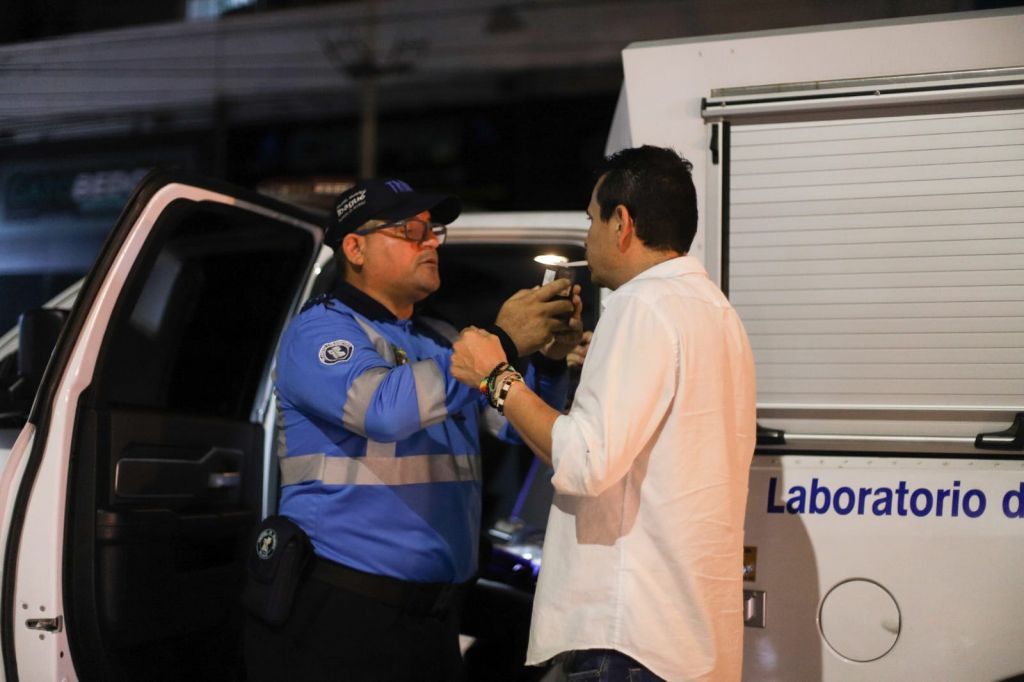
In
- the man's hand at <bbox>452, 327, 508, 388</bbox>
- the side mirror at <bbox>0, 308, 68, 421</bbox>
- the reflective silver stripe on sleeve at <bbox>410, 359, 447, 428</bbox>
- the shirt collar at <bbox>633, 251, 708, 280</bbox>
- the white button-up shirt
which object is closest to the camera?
the white button-up shirt

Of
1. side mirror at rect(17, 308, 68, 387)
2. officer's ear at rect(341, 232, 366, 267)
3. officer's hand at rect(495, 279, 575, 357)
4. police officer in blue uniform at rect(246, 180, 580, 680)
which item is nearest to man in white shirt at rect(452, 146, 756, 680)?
officer's hand at rect(495, 279, 575, 357)

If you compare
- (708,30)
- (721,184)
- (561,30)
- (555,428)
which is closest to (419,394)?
(555,428)

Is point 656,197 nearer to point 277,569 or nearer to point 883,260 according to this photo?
point 883,260

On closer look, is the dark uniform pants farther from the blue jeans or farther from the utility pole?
the utility pole

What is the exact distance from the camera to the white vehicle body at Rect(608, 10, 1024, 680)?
2236 millimetres

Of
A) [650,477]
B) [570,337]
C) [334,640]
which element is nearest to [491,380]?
[650,477]

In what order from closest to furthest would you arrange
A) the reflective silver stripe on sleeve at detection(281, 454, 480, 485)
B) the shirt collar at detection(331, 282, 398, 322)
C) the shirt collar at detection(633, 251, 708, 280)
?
1. the shirt collar at detection(633, 251, 708, 280)
2. the reflective silver stripe on sleeve at detection(281, 454, 480, 485)
3. the shirt collar at detection(331, 282, 398, 322)

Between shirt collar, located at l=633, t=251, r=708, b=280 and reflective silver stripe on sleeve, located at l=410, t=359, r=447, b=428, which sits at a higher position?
shirt collar, located at l=633, t=251, r=708, b=280

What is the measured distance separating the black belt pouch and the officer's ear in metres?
0.71

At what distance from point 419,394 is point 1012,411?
1.41 m

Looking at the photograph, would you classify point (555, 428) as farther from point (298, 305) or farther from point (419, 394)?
point (298, 305)

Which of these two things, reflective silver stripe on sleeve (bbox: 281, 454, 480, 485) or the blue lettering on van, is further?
reflective silver stripe on sleeve (bbox: 281, 454, 480, 485)

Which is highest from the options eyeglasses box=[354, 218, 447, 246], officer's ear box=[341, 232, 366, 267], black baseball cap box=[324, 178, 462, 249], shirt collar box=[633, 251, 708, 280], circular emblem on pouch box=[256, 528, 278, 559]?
black baseball cap box=[324, 178, 462, 249]

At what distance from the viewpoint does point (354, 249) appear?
2570 millimetres
